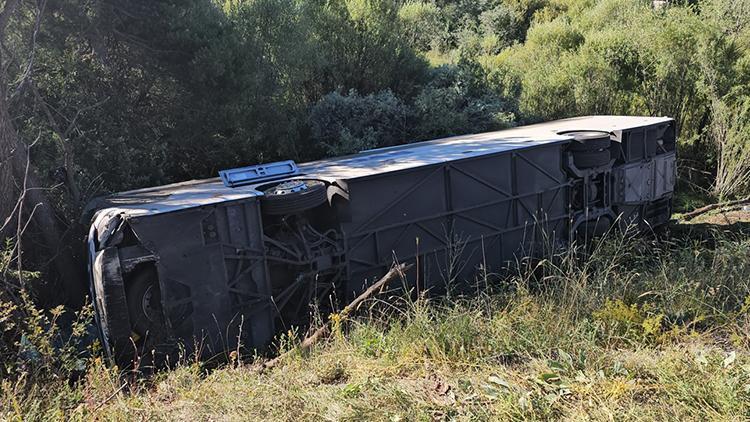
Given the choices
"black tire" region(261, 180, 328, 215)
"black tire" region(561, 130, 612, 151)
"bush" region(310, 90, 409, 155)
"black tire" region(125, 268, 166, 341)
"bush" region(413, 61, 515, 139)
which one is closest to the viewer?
"black tire" region(125, 268, 166, 341)

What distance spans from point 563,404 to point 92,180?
802cm

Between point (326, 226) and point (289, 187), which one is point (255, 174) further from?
point (326, 226)

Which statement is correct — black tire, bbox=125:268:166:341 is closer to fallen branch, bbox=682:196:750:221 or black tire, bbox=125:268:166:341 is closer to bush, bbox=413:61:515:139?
bush, bbox=413:61:515:139

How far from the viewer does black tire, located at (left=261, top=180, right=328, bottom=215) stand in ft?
22.5

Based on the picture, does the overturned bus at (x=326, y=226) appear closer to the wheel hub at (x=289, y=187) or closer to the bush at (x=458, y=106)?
the wheel hub at (x=289, y=187)

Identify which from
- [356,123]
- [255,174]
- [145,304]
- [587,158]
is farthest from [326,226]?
[356,123]

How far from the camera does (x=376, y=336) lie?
15.8ft

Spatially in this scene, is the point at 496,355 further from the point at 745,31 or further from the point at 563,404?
the point at 745,31

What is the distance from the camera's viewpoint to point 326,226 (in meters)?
7.54

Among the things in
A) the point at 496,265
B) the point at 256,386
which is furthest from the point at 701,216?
the point at 256,386

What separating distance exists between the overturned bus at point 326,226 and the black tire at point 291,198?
2cm

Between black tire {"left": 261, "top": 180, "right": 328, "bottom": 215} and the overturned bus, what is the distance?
16 millimetres

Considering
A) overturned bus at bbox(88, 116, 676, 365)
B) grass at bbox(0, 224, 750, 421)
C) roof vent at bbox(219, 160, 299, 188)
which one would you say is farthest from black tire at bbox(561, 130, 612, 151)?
roof vent at bbox(219, 160, 299, 188)

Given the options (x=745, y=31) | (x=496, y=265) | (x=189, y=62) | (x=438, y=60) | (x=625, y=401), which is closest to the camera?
(x=625, y=401)
